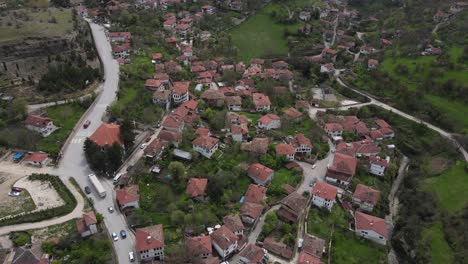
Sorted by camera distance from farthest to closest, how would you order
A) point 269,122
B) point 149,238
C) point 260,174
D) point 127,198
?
point 269,122 < point 260,174 < point 127,198 < point 149,238

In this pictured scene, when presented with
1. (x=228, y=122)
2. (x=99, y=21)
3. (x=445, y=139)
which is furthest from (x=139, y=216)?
(x=99, y=21)

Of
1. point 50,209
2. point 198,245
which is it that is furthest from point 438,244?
point 50,209

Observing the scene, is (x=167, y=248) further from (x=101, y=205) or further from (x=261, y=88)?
(x=261, y=88)

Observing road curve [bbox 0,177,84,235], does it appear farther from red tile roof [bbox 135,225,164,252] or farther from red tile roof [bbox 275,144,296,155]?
red tile roof [bbox 275,144,296,155]

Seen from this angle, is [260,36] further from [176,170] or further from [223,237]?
[223,237]

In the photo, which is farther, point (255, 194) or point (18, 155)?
point (18, 155)

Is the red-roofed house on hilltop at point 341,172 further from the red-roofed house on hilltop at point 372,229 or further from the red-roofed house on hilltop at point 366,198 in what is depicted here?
the red-roofed house on hilltop at point 372,229

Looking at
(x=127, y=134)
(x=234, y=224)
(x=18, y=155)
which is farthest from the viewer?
(x=127, y=134)
